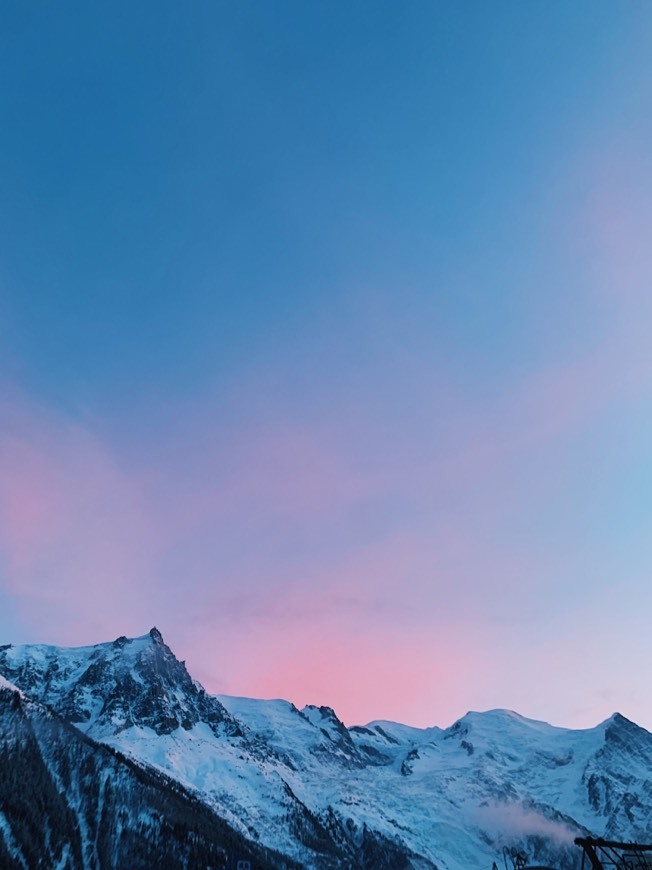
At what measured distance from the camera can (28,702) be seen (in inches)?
6747

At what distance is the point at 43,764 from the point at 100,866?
90.1 ft

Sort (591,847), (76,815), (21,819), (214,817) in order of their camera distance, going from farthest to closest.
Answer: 1. (214,817)
2. (76,815)
3. (21,819)
4. (591,847)

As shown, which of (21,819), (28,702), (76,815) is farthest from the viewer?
(28,702)

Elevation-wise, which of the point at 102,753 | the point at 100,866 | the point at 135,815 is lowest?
the point at 100,866

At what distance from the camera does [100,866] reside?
14275 centimetres

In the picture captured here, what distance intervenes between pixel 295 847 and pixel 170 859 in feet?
202

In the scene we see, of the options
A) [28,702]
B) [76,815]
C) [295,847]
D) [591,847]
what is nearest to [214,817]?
[295,847]

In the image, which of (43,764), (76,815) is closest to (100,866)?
(76,815)

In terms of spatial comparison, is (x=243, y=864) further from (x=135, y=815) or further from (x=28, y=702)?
(x=28, y=702)

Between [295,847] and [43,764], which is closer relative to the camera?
[43,764]

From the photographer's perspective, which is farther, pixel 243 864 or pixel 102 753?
pixel 102 753

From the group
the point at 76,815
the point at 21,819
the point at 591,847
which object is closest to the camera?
the point at 591,847

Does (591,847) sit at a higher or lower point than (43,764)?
lower

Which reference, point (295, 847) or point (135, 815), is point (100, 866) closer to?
point (135, 815)
